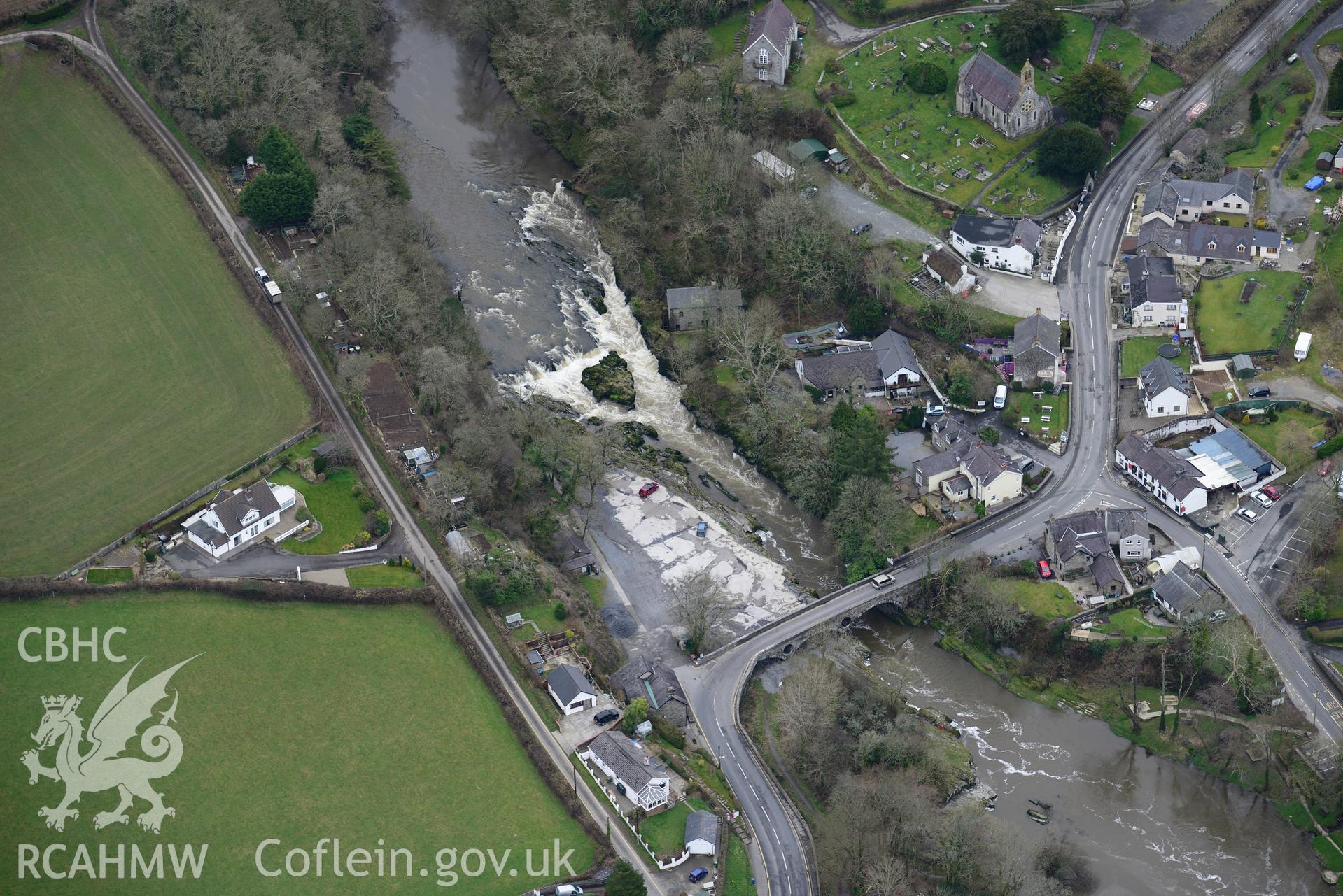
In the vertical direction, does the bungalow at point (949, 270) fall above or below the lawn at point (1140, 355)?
above

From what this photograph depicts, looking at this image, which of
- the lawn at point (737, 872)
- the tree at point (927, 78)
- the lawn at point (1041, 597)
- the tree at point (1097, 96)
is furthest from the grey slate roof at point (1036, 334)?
the lawn at point (737, 872)

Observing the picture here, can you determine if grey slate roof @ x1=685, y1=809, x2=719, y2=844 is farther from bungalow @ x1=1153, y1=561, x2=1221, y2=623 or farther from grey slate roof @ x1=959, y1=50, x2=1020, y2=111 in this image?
grey slate roof @ x1=959, y1=50, x2=1020, y2=111

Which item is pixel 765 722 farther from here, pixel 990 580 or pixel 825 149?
pixel 825 149

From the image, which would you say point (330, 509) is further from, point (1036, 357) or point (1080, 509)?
point (1036, 357)

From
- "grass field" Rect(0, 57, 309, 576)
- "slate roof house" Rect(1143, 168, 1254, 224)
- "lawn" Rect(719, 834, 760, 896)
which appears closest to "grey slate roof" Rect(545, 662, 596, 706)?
"lawn" Rect(719, 834, 760, 896)

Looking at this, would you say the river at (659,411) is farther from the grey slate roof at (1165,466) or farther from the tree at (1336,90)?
the tree at (1336,90)

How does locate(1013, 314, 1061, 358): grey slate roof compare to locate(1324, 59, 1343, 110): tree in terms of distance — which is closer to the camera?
locate(1013, 314, 1061, 358): grey slate roof
